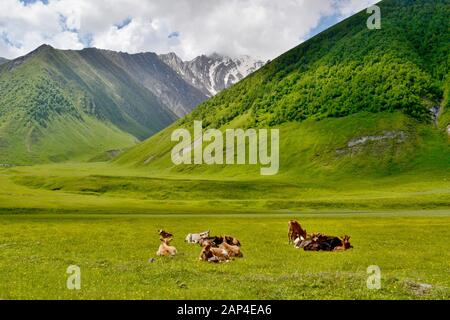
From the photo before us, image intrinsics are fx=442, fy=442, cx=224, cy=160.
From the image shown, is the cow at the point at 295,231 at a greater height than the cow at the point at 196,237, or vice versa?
the cow at the point at 295,231

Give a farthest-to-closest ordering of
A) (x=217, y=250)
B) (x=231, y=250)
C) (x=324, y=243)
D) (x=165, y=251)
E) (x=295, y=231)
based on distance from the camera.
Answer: (x=295, y=231) < (x=324, y=243) < (x=165, y=251) < (x=231, y=250) < (x=217, y=250)

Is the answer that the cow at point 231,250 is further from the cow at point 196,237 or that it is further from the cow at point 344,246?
the cow at point 344,246

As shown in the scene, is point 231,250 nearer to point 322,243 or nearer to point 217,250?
point 217,250

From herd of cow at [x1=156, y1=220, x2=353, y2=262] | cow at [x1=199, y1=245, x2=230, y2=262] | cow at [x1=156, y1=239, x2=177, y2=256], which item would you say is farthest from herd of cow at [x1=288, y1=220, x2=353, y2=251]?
cow at [x1=156, y1=239, x2=177, y2=256]

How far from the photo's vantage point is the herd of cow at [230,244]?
31.4 metres

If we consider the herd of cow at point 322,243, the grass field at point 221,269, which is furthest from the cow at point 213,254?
the herd of cow at point 322,243

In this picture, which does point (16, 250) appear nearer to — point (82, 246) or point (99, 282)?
point (82, 246)

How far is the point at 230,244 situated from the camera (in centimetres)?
3553

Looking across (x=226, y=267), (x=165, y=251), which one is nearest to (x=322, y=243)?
(x=226, y=267)
